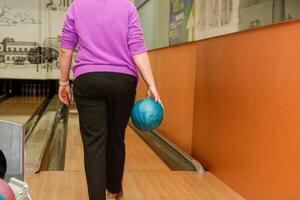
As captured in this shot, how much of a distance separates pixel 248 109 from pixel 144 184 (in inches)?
29.3

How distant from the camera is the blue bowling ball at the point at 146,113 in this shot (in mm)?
2111

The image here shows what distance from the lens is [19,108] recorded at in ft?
22.9

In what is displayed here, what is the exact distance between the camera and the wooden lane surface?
8.27 feet

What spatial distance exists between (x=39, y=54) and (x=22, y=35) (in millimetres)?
429

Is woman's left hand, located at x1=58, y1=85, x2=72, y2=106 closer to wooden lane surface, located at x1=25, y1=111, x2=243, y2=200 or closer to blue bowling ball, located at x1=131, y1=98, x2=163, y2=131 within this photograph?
blue bowling ball, located at x1=131, y1=98, x2=163, y2=131

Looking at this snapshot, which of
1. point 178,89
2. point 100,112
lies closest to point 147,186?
point 100,112

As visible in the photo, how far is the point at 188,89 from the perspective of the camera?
3.73 meters

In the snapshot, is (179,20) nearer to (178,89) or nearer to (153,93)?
(178,89)

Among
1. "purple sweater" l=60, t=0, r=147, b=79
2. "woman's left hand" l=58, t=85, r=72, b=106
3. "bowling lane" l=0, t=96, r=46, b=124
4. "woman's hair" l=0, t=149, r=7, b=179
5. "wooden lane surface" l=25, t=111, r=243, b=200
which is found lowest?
"bowling lane" l=0, t=96, r=46, b=124

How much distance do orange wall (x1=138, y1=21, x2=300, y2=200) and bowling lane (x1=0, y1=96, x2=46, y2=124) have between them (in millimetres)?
2697

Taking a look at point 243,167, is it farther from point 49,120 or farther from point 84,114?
point 49,120

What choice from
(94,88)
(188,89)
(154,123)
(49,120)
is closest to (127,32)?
(94,88)

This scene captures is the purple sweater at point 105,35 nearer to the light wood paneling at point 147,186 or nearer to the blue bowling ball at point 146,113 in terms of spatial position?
the blue bowling ball at point 146,113

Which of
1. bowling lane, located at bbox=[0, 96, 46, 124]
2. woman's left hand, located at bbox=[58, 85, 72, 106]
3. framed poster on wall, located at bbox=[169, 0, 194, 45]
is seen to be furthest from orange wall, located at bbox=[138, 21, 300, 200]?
bowling lane, located at bbox=[0, 96, 46, 124]
